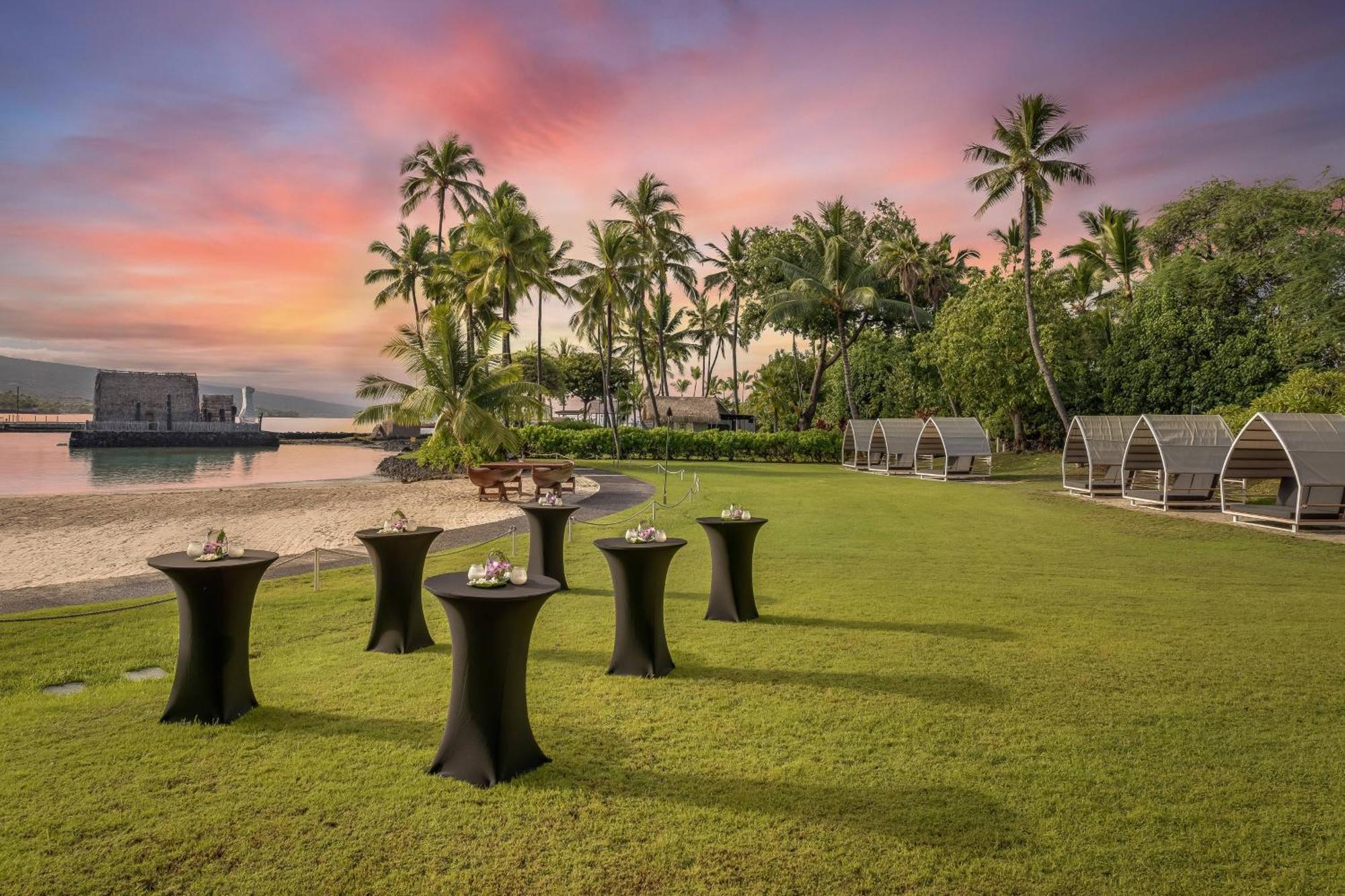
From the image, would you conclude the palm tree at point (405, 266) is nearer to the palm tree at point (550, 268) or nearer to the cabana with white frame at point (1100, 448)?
the palm tree at point (550, 268)

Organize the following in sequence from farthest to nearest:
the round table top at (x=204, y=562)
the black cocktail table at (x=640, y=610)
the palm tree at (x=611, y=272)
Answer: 1. the palm tree at (x=611, y=272)
2. the black cocktail table at (x=640, y=610)
3. the round table top at (x=204, y=562)

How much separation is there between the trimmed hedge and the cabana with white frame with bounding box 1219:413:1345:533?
1895cm

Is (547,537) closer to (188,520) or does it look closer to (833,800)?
(833,800)

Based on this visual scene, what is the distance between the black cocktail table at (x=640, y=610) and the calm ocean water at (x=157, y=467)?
20.4m

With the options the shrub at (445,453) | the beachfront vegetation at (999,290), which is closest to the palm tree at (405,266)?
the beachfront vegetation at (999,290)

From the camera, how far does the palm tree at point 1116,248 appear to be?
118ft

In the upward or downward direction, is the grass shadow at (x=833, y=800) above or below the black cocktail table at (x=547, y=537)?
below

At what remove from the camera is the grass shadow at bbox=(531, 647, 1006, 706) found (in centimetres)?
470

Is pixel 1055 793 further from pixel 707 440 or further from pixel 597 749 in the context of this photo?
pixel 707 440

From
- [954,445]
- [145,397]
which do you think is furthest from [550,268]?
[145,397]

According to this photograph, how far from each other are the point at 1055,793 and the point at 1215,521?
12949 mm

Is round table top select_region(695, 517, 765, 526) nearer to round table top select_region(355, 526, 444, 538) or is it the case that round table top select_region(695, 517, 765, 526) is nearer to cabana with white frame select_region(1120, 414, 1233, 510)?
round table top select_region(355, 526, 444, 538)

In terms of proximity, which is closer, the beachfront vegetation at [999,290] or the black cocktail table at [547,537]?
the black cocktail table at [547,537]

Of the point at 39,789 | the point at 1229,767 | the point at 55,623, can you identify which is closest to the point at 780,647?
the point at 1229,767
